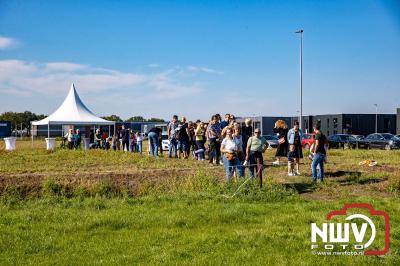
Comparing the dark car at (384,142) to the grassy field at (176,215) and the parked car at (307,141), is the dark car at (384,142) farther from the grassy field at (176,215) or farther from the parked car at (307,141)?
the grassy field at (176,215)

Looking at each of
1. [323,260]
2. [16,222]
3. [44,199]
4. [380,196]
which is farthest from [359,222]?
[44,199]

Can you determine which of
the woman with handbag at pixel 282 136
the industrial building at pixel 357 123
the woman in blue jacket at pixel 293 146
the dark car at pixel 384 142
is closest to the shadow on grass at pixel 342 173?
the woman in blue jacket at pixel 293 146

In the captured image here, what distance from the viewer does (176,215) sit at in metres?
8.85

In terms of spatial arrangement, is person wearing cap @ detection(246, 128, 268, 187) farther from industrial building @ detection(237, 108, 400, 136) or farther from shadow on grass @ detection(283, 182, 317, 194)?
industrial building @ detection(237, 108, 400, 136)

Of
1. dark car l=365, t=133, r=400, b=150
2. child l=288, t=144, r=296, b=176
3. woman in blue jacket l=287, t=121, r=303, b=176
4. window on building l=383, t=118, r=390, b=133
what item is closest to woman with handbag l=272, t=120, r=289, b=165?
woman in blue jacket l=287, t=121, r=303, b=176

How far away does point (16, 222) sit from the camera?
8516 millimetres

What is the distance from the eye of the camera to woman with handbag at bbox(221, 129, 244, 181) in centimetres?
1219

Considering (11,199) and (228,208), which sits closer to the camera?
(228,208)

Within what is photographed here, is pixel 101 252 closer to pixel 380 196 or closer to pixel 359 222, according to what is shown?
pixel 359 222

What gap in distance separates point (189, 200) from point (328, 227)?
11.7 ft

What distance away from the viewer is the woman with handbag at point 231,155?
12188 millimetres

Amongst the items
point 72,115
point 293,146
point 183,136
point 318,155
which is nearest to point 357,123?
point 72,115

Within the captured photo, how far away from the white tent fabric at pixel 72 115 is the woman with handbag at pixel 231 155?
20.6 meters

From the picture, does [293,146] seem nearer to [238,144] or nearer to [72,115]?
[238,144]
